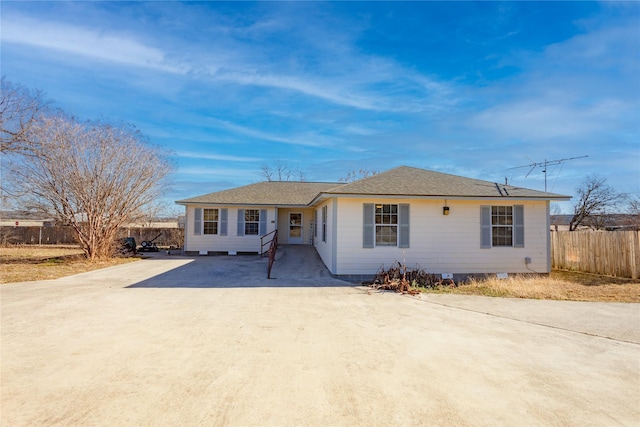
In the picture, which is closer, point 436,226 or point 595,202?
point 436,226

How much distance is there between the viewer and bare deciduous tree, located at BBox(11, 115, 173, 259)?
13.6 metres

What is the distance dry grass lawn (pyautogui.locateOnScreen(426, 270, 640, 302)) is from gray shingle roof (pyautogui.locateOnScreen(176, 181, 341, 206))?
10.1 metres

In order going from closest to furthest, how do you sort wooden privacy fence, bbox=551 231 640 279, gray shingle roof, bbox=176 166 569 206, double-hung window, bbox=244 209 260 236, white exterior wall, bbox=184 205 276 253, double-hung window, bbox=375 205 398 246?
1. gray shingle roof, bbox=176 166 569 206
2. double-hung window, bbox=375 205 398 246
3. wooden privacy fence, bbox=551 231 640 279
4. white exterior wall, bbox=184 205 276 253
5. double-hung window, bbox=244 209 260 236

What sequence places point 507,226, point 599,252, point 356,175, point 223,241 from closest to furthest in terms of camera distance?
point 507,226 < point 599,252 < point 223,241 < point 356,175

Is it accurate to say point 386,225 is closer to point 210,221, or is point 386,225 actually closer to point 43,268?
point 210,221

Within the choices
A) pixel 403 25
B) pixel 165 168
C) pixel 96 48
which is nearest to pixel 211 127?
pixel 165 168

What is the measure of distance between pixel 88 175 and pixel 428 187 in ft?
46.7

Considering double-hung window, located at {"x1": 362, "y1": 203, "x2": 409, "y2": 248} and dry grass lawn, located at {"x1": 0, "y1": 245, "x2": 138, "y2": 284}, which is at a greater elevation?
double-hung window, located at {"x1": 362, "y1": 203, "x2": 409, "y2": 248}

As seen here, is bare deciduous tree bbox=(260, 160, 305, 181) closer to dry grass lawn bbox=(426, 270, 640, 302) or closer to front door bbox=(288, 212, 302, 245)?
front door bbox=(288, 212, 302, 245)

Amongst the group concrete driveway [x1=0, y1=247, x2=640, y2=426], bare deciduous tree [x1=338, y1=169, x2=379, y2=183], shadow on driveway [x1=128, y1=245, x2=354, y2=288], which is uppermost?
bare deciduous tree [x1=338, y1=169, x2=379, y2=183]

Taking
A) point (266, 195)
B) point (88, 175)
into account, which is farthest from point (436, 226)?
point (88, 175)

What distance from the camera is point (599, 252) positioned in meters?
11.9

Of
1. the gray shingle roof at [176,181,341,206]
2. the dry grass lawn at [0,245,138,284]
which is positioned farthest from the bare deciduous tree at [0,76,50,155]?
the gray shingle roof at [176,181,341,206]

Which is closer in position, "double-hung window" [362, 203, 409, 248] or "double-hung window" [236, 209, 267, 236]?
"double-hung window" [362, 203, 409, 248]
